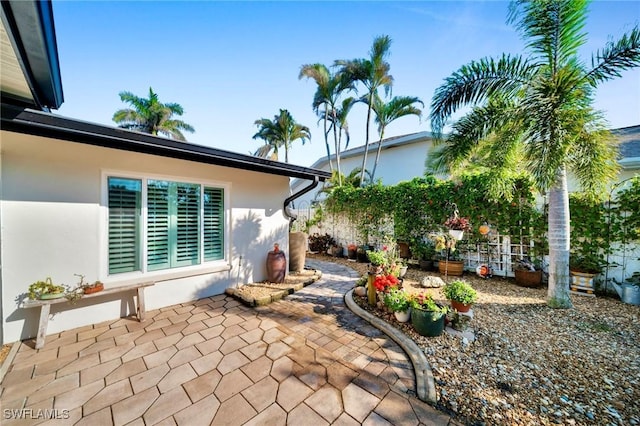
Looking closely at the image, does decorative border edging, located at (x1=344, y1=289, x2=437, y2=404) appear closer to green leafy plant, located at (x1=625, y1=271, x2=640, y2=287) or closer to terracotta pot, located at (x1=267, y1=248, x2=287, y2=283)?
terracotta pot, located at (x1=267, y1=248, x2=287, y2=283)

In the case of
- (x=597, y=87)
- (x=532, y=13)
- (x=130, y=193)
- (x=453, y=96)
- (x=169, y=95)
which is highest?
(x=169, y=95)

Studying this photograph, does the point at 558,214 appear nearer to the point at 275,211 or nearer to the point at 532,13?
the point at 532,13

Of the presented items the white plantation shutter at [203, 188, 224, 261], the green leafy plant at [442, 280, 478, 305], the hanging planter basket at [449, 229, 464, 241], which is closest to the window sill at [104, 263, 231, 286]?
the white plantation shutter at [203, 188, 224, 261]

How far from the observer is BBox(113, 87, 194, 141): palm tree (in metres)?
15.1

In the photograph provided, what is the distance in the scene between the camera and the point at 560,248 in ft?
14.7

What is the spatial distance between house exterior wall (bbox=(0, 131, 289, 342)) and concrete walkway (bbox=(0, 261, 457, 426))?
355mm

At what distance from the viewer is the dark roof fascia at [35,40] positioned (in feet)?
4.57

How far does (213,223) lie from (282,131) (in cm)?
1002

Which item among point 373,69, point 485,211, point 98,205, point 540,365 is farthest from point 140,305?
point 373,69

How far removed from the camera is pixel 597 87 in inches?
164

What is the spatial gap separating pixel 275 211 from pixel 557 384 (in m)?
5.36

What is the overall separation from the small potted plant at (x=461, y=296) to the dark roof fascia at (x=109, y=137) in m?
4.15

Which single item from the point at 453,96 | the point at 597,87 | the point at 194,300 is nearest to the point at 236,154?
the point at 194,300

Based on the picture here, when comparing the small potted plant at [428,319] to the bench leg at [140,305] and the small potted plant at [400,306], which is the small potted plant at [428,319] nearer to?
the small potted plant at [400,306]
